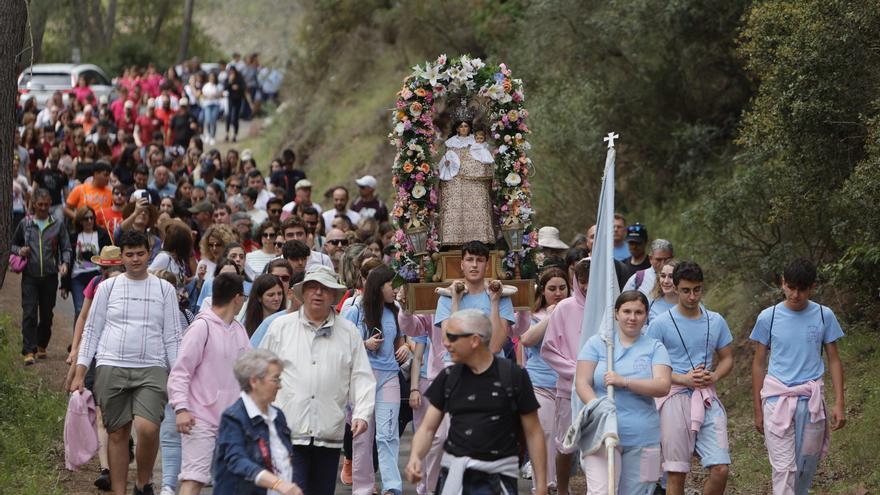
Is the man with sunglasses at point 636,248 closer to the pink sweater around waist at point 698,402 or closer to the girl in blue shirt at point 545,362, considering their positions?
the girl in blue shirt at point 545,362

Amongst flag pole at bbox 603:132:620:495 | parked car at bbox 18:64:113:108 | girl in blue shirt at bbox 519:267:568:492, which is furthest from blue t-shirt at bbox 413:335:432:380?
parked car at bbox 18:64:113:108

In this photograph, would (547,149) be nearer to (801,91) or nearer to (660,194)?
(660,194)

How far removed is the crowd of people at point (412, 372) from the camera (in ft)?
27.2

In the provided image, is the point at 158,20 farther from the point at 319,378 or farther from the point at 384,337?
the point at 319,378

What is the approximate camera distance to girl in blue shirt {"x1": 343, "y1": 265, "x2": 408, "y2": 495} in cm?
1162

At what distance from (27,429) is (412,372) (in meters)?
4.45

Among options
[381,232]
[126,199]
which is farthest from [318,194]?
[381,232]

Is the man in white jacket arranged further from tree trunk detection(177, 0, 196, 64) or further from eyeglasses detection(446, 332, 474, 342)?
tree trunk detection(177, 0, 196, 64)

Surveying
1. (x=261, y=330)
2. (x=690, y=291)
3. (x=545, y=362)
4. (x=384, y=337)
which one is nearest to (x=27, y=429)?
(x=384, y=337)

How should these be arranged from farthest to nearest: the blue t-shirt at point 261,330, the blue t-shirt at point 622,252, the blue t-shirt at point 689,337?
the blue t-shirt at point 622,252 → the blue t-shirt at point 689,337 → the blue t-shirt at point 261,330

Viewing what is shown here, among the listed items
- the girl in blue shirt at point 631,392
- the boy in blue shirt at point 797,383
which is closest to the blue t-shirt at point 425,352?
the boy in blue shirt at point 797,383

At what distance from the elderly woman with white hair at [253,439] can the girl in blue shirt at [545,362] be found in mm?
4162

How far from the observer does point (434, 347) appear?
40.3 ft

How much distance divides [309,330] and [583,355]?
180 cm
